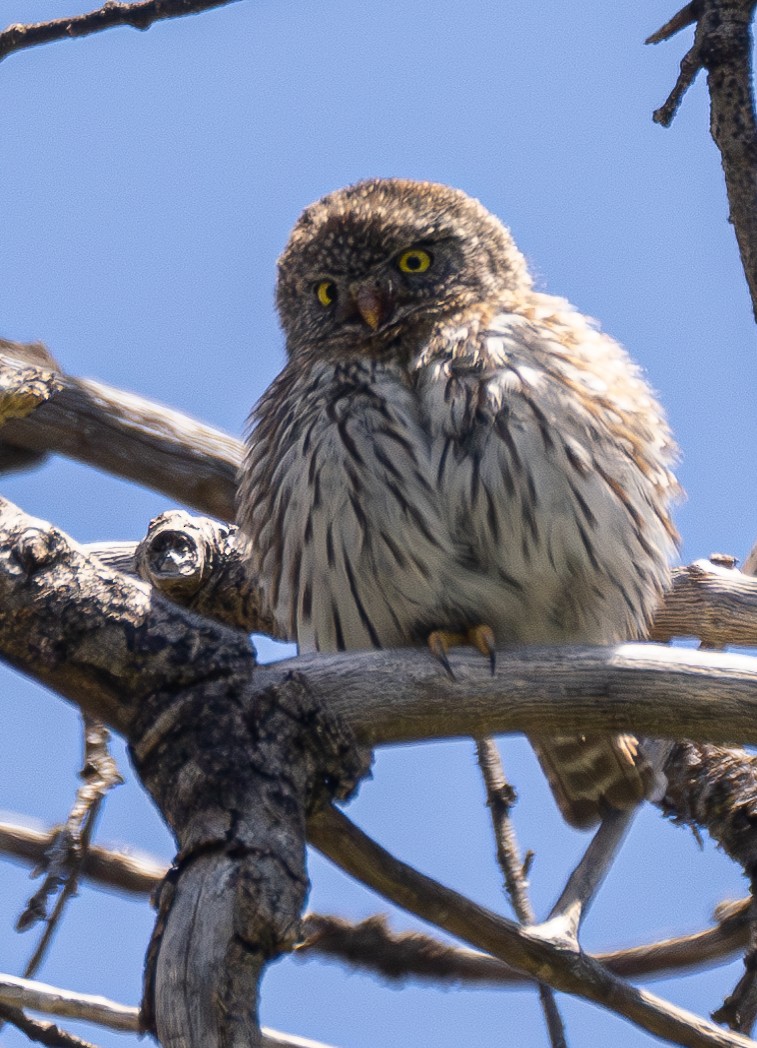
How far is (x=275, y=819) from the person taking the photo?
8.02ft

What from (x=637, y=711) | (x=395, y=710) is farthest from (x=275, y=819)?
(x=637, y=711)

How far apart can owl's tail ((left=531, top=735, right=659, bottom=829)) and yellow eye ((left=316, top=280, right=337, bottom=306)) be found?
154 centimetres

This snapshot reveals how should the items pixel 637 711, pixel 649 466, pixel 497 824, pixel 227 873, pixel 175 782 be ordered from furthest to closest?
pixel 649 466, pixel 497 824, pixel 637 711, pixel 175 782, pixel 227 873

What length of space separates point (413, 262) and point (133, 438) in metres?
1.36

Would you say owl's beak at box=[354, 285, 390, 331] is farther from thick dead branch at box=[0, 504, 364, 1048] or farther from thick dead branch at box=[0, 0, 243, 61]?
thick dead branch at box=[0, 504, 364, 1048]

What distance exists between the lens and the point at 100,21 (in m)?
2.77

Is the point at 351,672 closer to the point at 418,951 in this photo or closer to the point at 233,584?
the point at 418,951

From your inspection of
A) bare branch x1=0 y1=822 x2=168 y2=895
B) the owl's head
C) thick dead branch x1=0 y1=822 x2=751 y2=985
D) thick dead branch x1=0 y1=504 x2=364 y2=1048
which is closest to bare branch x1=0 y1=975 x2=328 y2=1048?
thick dead branch x1=0 y1=822 x2=751 y2=985

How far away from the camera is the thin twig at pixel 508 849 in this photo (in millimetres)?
3166

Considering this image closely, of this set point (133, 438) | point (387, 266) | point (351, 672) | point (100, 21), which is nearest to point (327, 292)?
point (387, 266)

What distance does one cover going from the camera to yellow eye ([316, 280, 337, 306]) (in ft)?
13.8

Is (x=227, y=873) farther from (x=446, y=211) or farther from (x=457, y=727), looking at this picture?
(x=446, y=211)

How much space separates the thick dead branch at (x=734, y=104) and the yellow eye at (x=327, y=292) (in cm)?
160

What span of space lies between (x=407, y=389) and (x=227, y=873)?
177 cm
